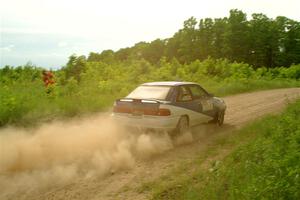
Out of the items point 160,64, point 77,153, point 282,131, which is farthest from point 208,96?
point 160,64

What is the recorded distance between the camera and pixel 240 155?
7.45 metres

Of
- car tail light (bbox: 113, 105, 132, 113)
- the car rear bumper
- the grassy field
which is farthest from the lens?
the grassy field

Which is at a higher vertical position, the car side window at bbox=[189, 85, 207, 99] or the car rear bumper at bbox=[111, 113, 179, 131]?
the car side window at bbox=[189, 85, 207, 99]

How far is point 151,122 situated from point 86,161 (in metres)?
2.05

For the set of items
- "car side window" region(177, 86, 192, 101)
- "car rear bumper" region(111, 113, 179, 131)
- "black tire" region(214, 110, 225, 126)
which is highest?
"car side window" region(177, 86, 192, 101)

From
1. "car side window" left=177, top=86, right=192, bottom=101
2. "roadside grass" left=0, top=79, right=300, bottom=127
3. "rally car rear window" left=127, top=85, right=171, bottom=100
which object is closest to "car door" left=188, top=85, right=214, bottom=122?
"car side window" left=177, top=86, right=192, bottom=101

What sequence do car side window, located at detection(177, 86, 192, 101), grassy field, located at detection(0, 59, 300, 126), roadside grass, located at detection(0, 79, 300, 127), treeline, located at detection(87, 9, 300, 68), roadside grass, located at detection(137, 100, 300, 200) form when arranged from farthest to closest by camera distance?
1. treeline, located at detection(87, 9, 300, 68)
2. grassy field, located at detection(0, 59, 300, 126)
3. roadside grass, located at detection(0, 79, 300, 127)
4. car side window, located at detection(177, 86, 192, 101)
5. roadside grass, located at detection(137, 100, 300, 200)

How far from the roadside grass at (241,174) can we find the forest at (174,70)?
253 inches

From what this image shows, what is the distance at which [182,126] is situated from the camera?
32.2 ft

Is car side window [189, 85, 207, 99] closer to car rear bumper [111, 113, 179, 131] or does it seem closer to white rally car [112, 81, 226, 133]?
white rally car [112, 81, 226, 133]

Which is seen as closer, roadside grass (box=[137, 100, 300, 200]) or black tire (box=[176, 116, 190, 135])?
roadside grass (box=[137, 100, 300, 200])

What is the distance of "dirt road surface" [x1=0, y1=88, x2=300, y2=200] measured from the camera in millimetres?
6543

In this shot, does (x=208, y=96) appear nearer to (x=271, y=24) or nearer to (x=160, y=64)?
(x=160, y=64)

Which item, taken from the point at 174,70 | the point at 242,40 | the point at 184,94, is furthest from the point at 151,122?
the point at 242,40
